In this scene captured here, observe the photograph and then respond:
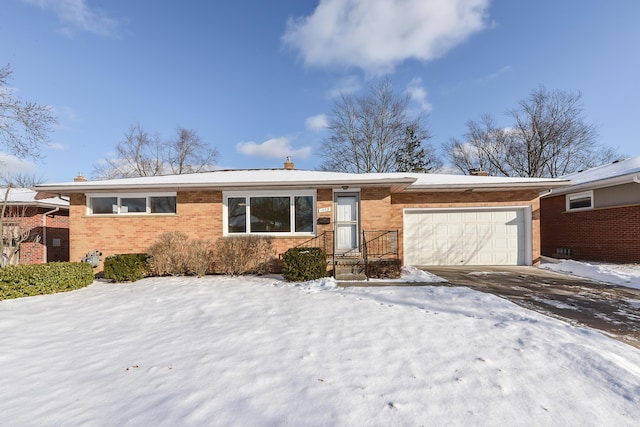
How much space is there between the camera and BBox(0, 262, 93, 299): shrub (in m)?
6.07

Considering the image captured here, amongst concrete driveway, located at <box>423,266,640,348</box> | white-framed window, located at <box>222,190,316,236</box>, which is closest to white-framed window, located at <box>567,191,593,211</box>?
concrete driveway, located at <box>423,266,640,348</box>

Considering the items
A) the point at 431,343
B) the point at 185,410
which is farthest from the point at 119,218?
the point at 431,343

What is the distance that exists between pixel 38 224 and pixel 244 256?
10.8m

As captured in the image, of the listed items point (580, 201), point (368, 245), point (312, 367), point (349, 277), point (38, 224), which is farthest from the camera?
point (38, 224)

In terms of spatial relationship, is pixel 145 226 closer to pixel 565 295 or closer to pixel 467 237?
pixel 467 237

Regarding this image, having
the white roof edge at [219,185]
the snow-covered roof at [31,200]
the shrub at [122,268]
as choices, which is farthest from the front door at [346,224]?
the snow-covered roof at [31,200]

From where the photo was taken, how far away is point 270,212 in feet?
29.8

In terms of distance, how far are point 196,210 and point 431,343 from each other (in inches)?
311

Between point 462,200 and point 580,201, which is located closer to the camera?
point 462,200

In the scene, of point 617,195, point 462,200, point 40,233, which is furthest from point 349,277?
point 40,233

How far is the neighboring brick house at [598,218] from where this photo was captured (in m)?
9.71

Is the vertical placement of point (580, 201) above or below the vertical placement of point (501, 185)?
below

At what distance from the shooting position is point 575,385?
258 centimetres

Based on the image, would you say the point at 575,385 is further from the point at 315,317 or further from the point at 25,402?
the point at 25,402
